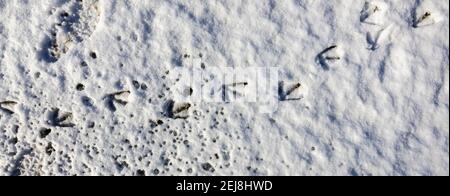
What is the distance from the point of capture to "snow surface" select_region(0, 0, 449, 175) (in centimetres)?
323

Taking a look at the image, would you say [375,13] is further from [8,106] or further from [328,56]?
[8,106]

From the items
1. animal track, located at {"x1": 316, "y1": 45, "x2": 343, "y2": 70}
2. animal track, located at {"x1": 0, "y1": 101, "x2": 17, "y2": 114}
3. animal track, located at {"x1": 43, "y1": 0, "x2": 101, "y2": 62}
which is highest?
animal track, located at {"x1": 43, "y1": 0, "x2": 101, "y2": 62}

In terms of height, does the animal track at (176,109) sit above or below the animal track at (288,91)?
below

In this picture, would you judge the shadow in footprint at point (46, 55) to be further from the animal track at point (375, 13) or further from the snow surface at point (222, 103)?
the animal track at point (375, 13)

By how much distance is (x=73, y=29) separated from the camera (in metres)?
3.33

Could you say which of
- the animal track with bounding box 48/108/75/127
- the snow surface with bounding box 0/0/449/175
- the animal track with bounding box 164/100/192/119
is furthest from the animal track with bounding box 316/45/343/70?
the animal track with bounding box 48/108/75/127

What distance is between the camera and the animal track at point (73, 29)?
3.32 metres

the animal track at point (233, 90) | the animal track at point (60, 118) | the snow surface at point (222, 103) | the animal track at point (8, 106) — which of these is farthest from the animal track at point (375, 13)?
the animal track at point (8, 106)

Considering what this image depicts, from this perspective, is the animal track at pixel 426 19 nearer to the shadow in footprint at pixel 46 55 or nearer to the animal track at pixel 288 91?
the animal track at pixel 288 91

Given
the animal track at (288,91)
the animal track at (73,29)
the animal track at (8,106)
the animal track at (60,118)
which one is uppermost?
the animal track at (73,29)

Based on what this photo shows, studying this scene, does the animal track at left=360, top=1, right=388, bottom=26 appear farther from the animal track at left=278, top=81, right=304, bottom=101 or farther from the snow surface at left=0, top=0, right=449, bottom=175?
the animal track at left=278, top=81, right=304, bottom=101

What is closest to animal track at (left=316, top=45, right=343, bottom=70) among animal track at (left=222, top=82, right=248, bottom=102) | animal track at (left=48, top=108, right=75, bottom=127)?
animal track at (left=222, top=82, right=248, bottom=102)

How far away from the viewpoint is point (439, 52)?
3238 mm

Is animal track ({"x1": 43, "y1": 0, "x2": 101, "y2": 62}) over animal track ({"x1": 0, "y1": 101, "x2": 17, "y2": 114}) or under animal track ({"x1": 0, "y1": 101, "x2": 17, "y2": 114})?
over
